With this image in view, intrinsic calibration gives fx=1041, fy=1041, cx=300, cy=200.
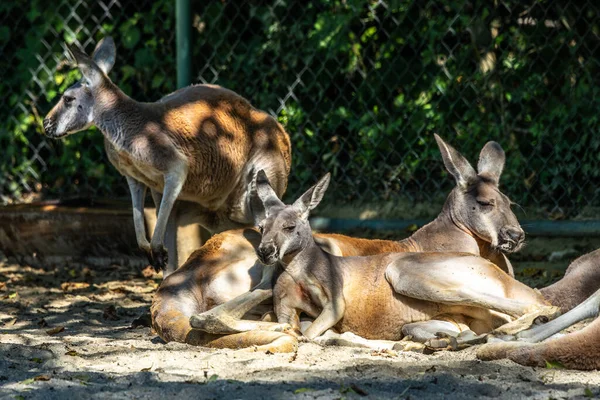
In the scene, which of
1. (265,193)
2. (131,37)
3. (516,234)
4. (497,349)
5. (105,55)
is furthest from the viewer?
(131,37)

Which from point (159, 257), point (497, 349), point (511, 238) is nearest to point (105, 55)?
point (159, 257)

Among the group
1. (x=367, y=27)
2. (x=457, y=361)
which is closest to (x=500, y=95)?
(x=367, y=27)

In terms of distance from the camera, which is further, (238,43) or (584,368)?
(238,43)

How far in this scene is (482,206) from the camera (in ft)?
18.7

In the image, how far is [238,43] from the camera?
8.34 metres

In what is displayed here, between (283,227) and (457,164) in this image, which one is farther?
(457,164)

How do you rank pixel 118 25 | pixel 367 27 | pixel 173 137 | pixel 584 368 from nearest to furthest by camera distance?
1. pixel 584 368
2. pixel 173 137
3. pixel 367 27
4. pixel 118 25

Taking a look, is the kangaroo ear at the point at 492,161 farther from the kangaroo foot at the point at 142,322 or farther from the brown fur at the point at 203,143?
the kangaroo foot at the point at 142,322

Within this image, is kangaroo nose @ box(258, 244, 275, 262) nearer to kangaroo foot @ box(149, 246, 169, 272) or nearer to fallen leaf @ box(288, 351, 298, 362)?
fallen leaf @ box(288, 351, 298, 362)

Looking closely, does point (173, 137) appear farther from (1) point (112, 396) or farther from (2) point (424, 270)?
(1) point (112, 396)

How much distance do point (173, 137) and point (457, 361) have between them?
2.49 meters

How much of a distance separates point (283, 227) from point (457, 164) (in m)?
1.34

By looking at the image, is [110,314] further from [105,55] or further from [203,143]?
→ [105,55]

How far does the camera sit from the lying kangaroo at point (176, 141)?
6043 mm
